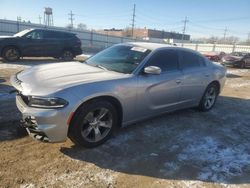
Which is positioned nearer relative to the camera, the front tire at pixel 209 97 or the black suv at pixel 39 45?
the front tire at pixel 209 97

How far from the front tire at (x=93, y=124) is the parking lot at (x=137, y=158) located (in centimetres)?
16

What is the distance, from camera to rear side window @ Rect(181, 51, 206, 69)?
5.81 metres

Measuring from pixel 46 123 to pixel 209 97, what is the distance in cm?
444

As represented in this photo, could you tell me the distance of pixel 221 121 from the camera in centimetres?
614

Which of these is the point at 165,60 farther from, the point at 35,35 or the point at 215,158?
the point at 35,35

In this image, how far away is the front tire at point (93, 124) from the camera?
388 cm

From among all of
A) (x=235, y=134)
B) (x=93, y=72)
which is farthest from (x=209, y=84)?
(x=93, y=72)

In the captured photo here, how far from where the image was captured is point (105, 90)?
13.3ft

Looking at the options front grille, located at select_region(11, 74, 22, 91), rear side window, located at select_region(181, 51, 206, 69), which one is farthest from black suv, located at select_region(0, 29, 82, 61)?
rear side window, located at select_region(181, 51, 206, 69)

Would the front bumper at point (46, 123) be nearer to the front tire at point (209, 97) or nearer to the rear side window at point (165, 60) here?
the rear side window at point (165, 60)

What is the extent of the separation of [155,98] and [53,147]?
1958 mm

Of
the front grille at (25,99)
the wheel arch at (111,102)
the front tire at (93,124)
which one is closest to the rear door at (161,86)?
the wheel arch at (111,102)

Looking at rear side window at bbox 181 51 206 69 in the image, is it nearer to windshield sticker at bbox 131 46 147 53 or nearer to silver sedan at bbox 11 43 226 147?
silver sedan at bbox 11 43 226 147

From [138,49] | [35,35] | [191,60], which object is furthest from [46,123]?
[35,35]
